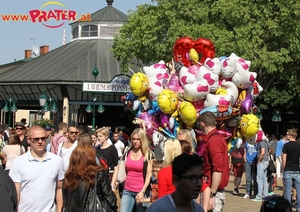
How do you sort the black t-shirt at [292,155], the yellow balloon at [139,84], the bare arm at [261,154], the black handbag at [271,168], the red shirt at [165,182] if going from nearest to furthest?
the red shirt at [165,182] → the yellow balloon at [139,84] → the black t-shirt at [292,155] → the bare arm at [261,154] → the black handbag at [271,168]

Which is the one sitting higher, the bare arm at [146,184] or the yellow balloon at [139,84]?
the yellow balloon at [139,84]

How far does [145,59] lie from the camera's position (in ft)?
112

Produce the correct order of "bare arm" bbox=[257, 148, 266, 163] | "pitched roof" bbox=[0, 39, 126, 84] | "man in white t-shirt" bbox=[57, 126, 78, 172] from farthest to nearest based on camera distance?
"pitched roof" bbox=[0, 39, 126, 84] < "bare arm" bbox=[257, 148, 266, 163] < "man in white t-shirt" bbox=[57, 126, 78, 172]

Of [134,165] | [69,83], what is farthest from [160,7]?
[134,165]

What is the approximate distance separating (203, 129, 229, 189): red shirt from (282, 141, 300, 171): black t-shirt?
6.36m

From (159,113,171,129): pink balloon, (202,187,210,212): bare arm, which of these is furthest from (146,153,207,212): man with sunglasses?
(159,113,171,129): pink balloon

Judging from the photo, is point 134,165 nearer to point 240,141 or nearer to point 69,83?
point 240,141

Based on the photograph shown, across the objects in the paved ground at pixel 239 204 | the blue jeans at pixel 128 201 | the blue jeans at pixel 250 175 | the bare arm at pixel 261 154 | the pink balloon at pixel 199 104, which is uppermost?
the pink balloon at pixel 199 104

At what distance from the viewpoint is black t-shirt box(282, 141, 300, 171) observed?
559 inches

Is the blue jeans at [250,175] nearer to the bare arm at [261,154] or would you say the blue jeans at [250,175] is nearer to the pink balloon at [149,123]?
the bare arm at [261,154]

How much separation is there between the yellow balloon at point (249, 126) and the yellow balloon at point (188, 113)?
2.68 ft

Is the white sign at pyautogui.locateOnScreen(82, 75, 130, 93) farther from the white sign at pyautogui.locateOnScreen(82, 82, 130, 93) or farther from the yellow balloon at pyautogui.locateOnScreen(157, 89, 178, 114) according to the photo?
the yellow balloon at pyautogui.locateOnScreen(157, 89, 178, 114)

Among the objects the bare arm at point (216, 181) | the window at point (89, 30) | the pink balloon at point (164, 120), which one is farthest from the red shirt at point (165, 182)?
the window at point (89, 30)

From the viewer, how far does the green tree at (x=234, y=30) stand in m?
30.0
